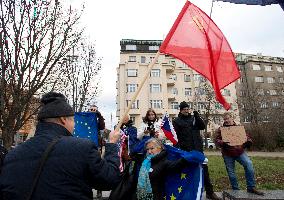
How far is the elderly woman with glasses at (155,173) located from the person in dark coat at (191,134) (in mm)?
2156

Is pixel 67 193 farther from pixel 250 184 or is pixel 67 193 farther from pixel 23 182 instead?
pixel 250 184

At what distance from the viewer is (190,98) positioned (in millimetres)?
66938

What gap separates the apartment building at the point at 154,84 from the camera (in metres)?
59.6

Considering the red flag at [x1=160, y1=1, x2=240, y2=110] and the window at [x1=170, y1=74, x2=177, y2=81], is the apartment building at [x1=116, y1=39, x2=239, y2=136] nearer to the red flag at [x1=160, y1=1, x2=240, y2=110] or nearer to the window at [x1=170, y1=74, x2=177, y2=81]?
the window at [x1=170, y1=74, x2=177, y2=81]

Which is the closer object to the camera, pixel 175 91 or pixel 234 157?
pixel 234 157

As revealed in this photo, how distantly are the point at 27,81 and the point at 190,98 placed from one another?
189 ft

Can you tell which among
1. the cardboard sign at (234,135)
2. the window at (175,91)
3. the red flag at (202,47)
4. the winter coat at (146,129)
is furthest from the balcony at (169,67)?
the red flag at (202,47)

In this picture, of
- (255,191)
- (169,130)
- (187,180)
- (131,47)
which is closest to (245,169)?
(255,191)

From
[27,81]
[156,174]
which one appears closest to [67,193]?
[156,174]

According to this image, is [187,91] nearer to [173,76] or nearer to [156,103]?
[173,76]

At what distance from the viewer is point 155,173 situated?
4.76 meters

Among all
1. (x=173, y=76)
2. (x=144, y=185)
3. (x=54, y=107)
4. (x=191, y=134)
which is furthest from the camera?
(x=173, y=76)

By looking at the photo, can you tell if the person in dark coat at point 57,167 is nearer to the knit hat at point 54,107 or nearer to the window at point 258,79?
the knit hat at point 54,107

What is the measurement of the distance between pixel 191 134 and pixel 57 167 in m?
4.96
